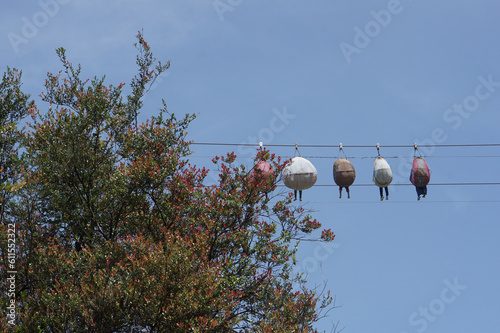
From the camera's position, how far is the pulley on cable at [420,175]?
1644 centimetres

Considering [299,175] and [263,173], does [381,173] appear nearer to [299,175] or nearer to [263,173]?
[299,175]

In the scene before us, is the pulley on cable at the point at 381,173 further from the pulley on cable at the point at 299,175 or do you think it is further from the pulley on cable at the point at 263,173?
the pulley on cable at the point at 263,173

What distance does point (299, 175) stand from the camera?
1557 cm

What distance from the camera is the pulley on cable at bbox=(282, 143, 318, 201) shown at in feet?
51.1

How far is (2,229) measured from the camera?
49.1 feet

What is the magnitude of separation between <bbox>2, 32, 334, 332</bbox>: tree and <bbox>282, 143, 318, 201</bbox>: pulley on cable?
32 cm

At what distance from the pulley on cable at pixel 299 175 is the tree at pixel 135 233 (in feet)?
1.04

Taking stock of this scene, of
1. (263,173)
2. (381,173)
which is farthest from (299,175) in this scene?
(381,173)

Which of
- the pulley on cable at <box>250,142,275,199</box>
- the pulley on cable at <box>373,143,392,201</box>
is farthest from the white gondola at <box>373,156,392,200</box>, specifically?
the pulley on cable at <box>250,142,275,199</box>

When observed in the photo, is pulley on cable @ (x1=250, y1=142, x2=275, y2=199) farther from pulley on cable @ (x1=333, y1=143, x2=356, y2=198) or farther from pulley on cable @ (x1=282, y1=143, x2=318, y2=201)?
pulley on cable @ (x1=333, y1=143, x2=356, y2=198)

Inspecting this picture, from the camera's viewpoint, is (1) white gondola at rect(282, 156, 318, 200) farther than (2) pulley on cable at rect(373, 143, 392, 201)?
No

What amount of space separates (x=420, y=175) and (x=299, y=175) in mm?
3538

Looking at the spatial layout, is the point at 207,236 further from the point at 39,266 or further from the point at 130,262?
the point at 39,266

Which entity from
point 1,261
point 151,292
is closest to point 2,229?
point 1,261
